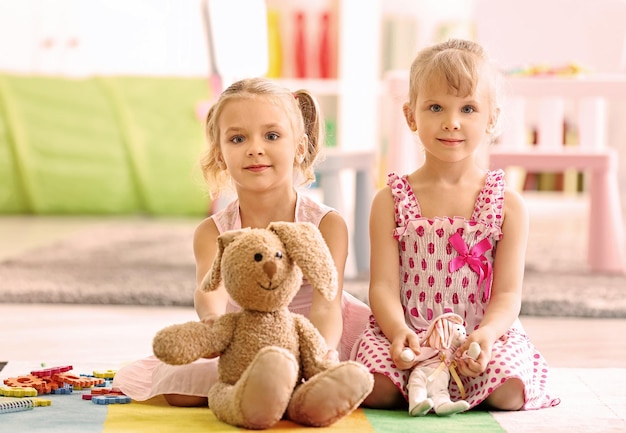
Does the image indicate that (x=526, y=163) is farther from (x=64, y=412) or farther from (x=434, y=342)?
(x=64, y=412)

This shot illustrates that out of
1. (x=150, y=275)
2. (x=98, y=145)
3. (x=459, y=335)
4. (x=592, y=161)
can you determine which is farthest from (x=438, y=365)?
(x=98, y=145)

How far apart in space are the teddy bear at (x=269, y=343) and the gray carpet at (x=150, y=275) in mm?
1141

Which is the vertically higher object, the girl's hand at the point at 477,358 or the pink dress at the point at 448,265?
the pink dress at the point at 448,265

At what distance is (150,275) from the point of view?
2953mm

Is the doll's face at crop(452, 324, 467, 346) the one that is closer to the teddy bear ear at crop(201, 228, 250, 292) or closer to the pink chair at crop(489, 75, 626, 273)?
the teddy bear ear at crop(201, 228, 250, 292)

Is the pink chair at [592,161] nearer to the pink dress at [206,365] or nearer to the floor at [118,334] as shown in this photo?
the floor at [118,334]

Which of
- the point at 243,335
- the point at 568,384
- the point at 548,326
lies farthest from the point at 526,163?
the point at 243,335

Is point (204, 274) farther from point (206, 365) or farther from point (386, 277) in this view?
point (386, 277)

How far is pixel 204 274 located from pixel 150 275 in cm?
137

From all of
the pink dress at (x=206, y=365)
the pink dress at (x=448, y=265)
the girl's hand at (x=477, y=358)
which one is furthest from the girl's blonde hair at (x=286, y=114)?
the girl's hand at (x=477, y=358)

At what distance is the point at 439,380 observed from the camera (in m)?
1.51

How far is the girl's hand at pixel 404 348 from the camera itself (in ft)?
4.94

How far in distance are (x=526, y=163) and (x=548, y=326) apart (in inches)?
37.4

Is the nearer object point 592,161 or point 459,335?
point 459,335
